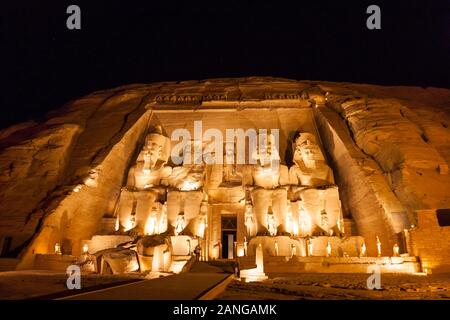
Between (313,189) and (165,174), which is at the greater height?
(165,174)

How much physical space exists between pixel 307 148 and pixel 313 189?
2522mm

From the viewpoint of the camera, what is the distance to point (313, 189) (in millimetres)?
18188

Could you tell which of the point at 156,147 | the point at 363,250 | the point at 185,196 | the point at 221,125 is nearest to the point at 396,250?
the point at 363,250

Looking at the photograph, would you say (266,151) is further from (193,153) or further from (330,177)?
(193,153)

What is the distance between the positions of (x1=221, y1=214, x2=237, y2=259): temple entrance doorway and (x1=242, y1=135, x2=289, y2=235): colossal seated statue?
3.03 metres

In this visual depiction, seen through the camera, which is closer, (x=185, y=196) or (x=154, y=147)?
(x=185, y=196)

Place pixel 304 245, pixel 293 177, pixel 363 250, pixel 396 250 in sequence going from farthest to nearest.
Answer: pixel 293 177 → pixel 304 245 → pixel 363 250 → pixel 396 250

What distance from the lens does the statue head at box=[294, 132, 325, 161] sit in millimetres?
19438

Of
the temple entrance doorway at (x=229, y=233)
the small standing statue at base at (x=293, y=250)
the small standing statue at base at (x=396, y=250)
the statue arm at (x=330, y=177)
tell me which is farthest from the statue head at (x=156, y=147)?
the small standing statue at base at (x=396, y=250)

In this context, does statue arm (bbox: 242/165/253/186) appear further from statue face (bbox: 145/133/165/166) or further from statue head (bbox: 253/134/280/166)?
statue face (bbox: 145/133/165/166)

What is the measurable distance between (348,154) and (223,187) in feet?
22.3

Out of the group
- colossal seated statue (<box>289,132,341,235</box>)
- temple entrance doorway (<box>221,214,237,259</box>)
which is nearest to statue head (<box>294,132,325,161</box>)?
colossal seated statue (<box>289,132,341,235</box>)
